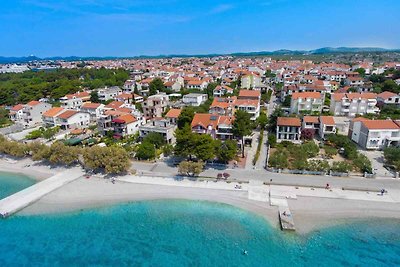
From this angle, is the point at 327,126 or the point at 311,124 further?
the point at 311,124

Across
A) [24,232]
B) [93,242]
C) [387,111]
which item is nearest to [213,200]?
[93,242]

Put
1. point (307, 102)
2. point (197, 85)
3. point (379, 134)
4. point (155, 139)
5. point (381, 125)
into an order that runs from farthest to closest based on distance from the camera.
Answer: point (197, 85)
point (307, 102)
point (155, 139)
point (381, 125)
point (379, 134)

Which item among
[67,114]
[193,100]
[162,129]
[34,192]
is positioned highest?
[193,100]

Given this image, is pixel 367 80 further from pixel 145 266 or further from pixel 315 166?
pixel 145 266

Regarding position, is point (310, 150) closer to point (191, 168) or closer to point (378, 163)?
point (378, 163)

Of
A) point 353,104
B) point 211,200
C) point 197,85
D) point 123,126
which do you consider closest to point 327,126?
point 353,104

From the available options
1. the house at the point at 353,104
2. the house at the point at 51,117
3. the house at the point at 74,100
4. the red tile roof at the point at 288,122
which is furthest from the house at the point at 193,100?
the house at the point at 353,104

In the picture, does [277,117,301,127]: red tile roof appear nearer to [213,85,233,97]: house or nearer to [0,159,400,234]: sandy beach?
[0,159,400,234]: sandy beach
